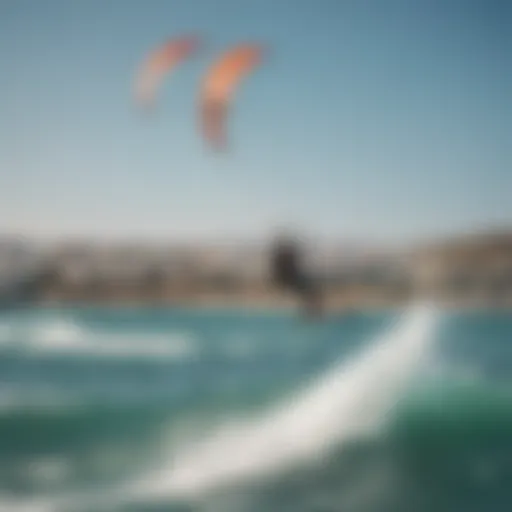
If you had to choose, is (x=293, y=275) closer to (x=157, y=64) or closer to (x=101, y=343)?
(x=101, y=343)

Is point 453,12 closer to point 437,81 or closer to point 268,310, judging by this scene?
point 437,81

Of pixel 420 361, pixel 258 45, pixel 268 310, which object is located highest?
pixel 258 45

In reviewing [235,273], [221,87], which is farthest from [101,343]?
[221,87]

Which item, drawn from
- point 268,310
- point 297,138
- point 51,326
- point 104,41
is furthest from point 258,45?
point 51,326

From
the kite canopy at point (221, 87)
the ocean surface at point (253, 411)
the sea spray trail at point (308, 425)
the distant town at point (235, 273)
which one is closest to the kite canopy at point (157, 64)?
the kite canopy at point (221, 87)

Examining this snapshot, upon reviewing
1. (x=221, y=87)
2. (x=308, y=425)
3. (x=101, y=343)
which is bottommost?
(x=308, y=425)

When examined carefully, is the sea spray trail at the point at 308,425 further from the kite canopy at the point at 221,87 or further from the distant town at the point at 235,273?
the kite canopy at the point at 221,87
